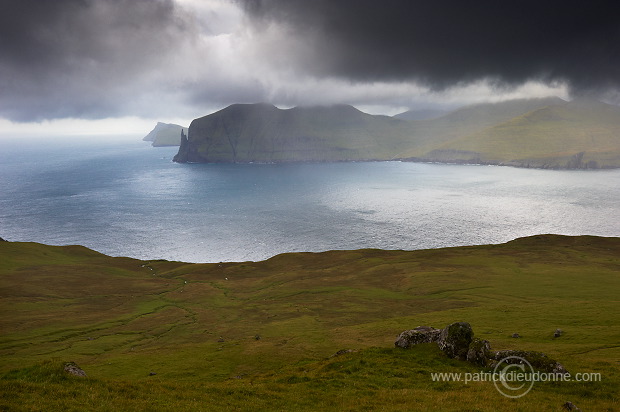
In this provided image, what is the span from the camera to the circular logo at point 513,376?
27.9 metres

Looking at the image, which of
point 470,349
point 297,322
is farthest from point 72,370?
point 297,322

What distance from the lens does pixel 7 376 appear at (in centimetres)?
2742

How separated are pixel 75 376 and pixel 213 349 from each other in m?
36.8

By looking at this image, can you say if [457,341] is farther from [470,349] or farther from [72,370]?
[72,370]

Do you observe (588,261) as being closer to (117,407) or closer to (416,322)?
(416,322)

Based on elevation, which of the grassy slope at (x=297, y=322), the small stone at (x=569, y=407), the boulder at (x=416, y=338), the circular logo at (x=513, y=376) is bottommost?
the grassy slope at (x=297, y=322)

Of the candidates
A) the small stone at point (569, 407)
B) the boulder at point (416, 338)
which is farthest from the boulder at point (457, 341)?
the small stone at point (569, 407)

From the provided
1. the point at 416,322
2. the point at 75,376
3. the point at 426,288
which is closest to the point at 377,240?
the point at 426,288

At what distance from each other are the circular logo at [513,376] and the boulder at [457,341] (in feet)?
10.9

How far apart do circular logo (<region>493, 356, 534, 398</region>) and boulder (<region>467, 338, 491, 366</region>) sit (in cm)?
147

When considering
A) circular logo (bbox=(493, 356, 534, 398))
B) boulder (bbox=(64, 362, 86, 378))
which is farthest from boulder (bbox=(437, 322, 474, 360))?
boulder (bbox=(64, 362, 86, 378))

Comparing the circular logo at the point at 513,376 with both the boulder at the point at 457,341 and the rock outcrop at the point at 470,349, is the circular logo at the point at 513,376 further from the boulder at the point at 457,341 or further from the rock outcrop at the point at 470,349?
the boulder at the point at 457,341

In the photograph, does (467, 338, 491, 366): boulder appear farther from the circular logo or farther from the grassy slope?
the circular logo

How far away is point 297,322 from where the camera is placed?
81.1 m
